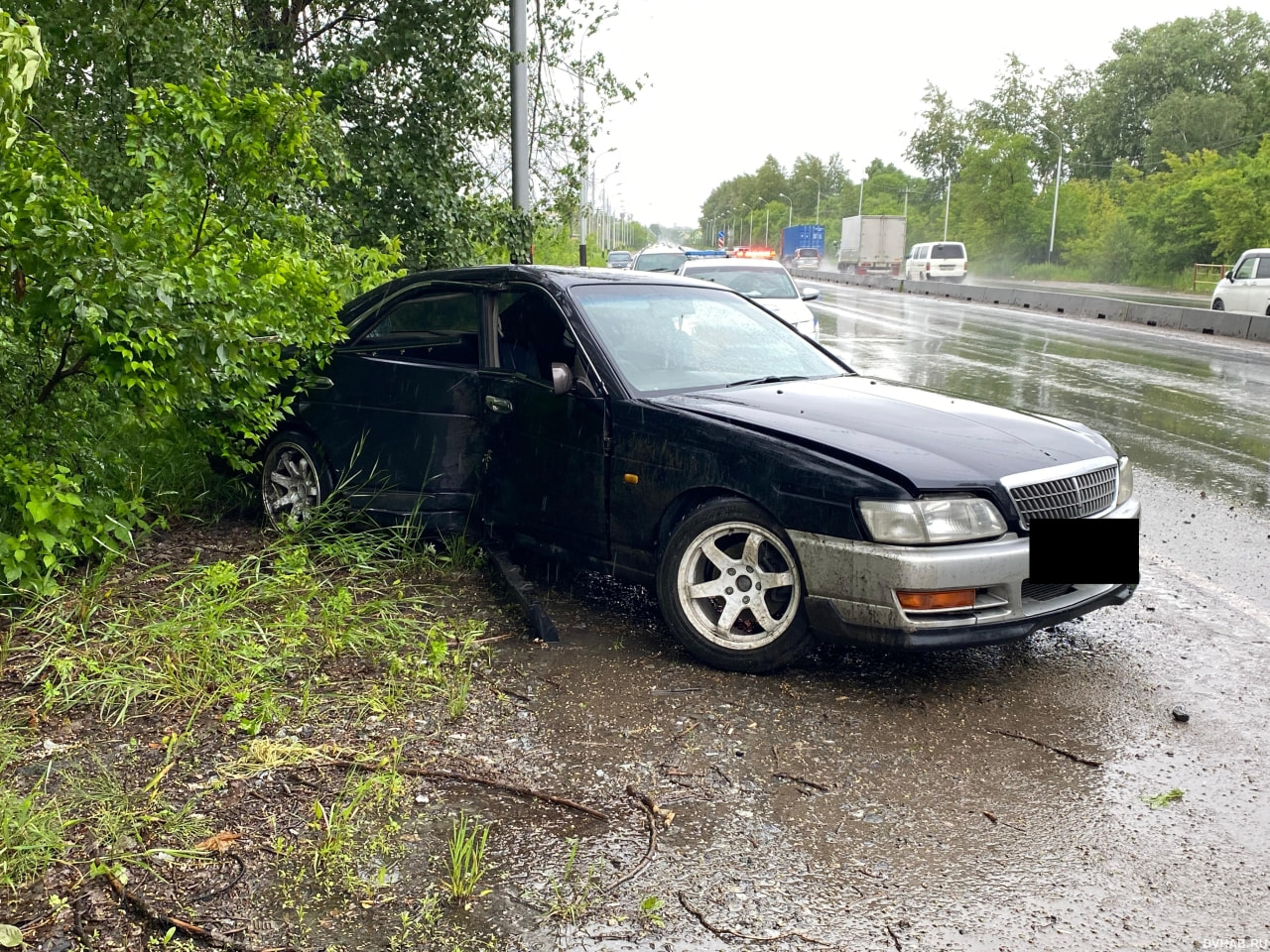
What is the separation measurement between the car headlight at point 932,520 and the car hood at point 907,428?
7 cm

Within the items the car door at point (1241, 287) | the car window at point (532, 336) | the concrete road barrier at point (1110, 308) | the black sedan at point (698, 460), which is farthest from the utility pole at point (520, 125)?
the car door at point (1241, 287)

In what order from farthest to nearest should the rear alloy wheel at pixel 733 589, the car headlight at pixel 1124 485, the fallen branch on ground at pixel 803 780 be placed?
1. the car headlight at pixel 1124 485
2. the rear alloy wheel at pixel 733 589
3. the fallen branch on ground at pixel 803 780

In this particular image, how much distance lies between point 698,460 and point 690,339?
1.14 m

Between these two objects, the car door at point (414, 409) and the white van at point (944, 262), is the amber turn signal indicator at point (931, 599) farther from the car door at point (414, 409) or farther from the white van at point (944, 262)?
the white van at point (944, 262)

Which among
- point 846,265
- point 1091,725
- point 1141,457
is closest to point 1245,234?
point 846,265

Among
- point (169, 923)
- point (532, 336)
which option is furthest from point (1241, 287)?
point (169, 923)

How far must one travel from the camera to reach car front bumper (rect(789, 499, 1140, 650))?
3988 mm

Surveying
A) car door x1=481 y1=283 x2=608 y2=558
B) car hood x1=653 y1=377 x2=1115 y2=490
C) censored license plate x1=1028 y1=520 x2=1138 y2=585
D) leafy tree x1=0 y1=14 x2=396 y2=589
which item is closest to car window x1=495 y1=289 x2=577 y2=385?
car door x1=481 y1=283 x2=608 y2=558

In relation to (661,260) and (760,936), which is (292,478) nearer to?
(760,936)

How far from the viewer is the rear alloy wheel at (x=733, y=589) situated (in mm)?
4306

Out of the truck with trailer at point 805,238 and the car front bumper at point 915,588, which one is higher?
the truck with trailer at point 805,238

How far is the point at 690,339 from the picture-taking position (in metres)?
5.45

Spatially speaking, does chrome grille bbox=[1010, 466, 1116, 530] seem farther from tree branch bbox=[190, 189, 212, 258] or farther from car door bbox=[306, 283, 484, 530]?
tree branch bbox=[190, 189, 212, 258]

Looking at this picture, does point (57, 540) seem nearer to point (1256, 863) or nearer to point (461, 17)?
point (1256, 863)
